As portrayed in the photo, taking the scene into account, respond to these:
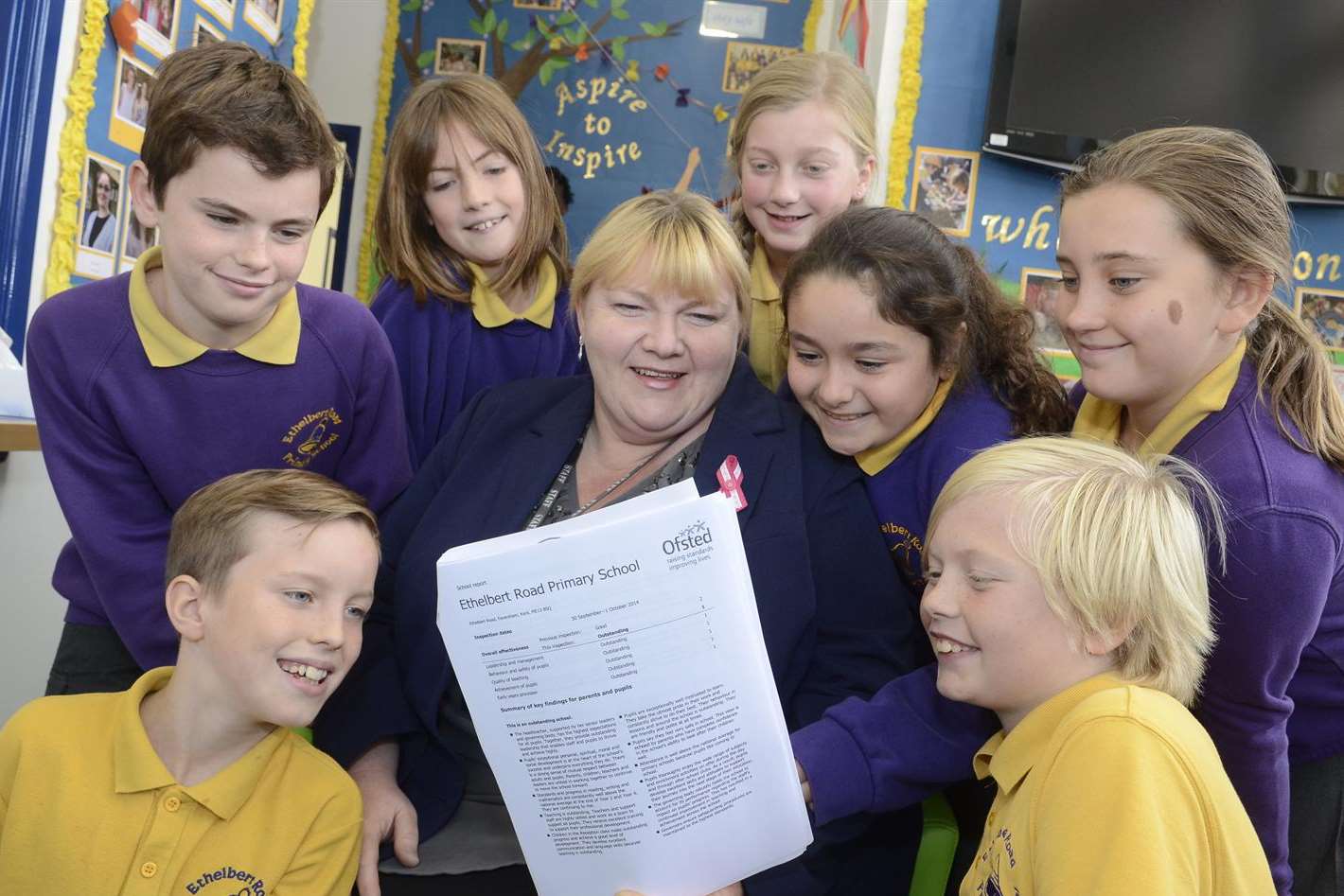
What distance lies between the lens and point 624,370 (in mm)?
1806

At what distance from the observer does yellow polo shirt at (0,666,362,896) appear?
1.44m

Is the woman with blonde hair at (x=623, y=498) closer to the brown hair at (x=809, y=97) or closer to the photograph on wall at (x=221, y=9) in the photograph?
the brown hair at (x=809, y=97)

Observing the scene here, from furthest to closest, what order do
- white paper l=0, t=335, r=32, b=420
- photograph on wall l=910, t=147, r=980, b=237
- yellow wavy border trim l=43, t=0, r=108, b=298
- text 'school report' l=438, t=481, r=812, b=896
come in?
photograph on wall l=910, t=147, r=980, b=237
yellow wavy border trim l=43, t=0, r=108, b=298
white paper l=0, t=335, r=32, b=420
text 'school report' l=438, t=481, r=812, b=896

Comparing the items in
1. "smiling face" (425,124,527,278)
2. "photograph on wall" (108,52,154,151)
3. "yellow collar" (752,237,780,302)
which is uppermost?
"photograph on wall" (108,52,154,151)

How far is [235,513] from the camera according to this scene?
5.20 ft

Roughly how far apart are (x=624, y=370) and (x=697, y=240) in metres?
0.22

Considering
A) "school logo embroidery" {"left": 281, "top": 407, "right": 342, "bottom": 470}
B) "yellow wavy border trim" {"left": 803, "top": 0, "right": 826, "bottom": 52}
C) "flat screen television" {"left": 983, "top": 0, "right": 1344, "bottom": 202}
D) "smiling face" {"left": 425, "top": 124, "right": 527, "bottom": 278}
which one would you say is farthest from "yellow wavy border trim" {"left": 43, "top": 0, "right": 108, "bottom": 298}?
"yellow wavy border trim" {"left": 803, "top": 0, "right": 826, "bottom": 52}

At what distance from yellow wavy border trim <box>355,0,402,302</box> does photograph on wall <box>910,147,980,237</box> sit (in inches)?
93.5

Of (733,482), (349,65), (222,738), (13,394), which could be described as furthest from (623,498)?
(349,65)

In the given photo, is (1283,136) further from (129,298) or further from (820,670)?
(129,298)

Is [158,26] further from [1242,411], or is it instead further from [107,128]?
[1242,411]

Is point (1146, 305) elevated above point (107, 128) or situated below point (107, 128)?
below

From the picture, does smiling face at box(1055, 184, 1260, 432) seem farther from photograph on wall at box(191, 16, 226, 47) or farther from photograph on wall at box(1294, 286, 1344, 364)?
photograph on wall at box(1294, 286, 1344, 364)

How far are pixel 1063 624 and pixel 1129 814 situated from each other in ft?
0.88
